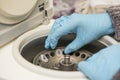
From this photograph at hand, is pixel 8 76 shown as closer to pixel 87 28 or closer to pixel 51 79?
pixel 51 79

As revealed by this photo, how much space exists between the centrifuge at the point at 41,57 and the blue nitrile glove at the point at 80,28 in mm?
48

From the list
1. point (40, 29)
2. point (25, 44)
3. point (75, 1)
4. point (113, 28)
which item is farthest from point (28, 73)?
point (75, 1)

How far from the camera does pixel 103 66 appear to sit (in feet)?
3.00

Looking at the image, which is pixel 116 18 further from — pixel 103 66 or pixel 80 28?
pixel 103 66

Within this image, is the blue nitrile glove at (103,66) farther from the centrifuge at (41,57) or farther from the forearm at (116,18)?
the forearm at (116,18)

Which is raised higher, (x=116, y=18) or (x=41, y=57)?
(x=116, y=18)

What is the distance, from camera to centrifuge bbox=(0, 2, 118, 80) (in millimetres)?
911

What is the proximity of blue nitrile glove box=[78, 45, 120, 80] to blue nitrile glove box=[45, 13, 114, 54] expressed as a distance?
23 centimetres

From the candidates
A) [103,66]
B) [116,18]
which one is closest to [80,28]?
[116,18]

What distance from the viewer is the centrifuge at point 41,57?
911mm

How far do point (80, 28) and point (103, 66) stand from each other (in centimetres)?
33

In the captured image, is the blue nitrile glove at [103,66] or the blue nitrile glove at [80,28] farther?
the blue nitrile glove at [80,28]

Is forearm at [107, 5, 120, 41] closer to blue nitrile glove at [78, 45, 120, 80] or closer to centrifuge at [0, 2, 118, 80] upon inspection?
centrifuge at [0, 2, 118, 80]

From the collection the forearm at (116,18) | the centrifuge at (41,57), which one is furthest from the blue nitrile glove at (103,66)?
the forearm at (116,18)
